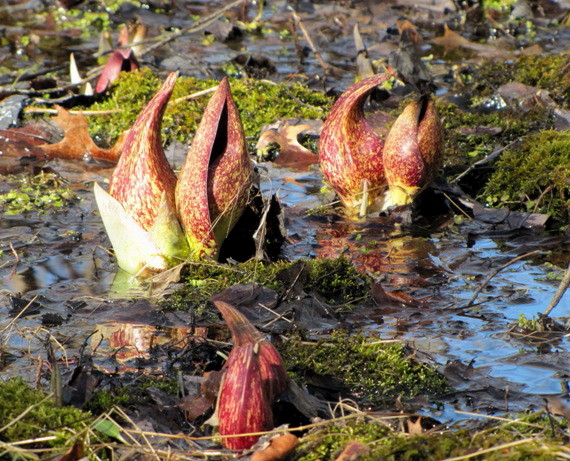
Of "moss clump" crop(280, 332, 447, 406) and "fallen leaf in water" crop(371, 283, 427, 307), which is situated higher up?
"moss clump" crop(280, 332, 447, 406)

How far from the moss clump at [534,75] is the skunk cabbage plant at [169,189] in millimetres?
4216

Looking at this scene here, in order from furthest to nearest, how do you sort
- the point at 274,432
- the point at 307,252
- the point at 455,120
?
1. the point at 455,120
2. the point at 307,252
3. the point at 274,432

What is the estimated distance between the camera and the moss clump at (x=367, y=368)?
3.60m

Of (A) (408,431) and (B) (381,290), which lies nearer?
(A) (408,431)

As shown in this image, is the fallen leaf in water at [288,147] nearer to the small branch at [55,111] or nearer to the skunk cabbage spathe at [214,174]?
the small branch at [55,111]

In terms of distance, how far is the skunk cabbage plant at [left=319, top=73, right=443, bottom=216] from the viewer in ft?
17.8

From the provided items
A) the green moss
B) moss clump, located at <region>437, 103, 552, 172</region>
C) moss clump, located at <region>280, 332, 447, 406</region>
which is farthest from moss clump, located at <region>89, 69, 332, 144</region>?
the green moss

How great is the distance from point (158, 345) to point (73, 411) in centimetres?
101

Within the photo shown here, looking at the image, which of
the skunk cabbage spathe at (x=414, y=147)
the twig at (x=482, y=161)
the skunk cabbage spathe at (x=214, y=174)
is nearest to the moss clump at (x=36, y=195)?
the skunk cabbage spathe at (x=214, y=174)

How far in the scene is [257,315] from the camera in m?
4.16

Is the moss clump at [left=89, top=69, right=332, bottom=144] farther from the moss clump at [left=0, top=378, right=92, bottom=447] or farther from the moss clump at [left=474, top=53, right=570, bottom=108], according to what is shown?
the moss clump at [left=0, top=378, right=92, bottom=447]

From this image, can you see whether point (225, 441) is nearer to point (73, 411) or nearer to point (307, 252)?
point (73, 411)

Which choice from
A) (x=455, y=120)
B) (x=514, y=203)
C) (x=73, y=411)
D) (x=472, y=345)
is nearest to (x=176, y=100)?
(x=455, y=120)

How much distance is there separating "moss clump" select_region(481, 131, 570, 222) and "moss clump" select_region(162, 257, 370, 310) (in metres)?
1.77
